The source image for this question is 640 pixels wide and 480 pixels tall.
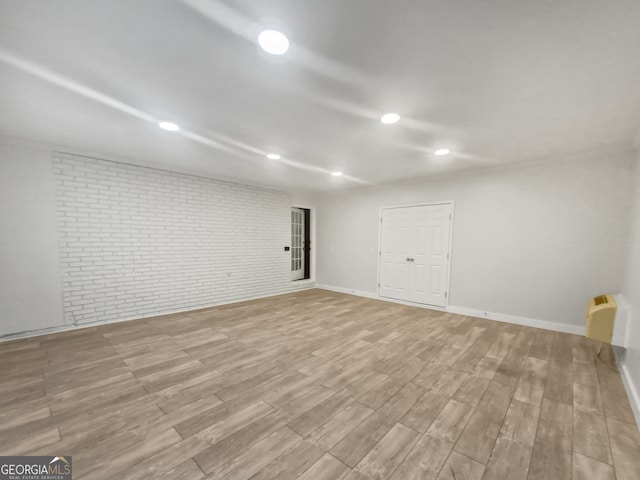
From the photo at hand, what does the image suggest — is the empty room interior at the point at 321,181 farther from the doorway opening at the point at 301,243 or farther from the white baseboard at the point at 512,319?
the doorway opening at the point at 301,243

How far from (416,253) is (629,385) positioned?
3.21 meters

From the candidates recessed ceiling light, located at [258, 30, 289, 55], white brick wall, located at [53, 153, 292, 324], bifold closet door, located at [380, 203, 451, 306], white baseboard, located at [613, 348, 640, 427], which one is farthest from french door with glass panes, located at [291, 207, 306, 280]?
white baseboard, located at [613, 348, 640, 427]

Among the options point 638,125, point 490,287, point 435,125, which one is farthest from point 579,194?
point 435,125

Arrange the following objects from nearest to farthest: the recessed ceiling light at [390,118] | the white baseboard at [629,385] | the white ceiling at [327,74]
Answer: the white ceiling at [327,74] < the white baseboard at [629,385] < the recessed ceiling light at [390,118]

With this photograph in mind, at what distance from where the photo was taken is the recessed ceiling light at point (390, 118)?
2.35 m

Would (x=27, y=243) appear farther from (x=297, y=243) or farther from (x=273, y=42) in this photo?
(x=297, y=243)

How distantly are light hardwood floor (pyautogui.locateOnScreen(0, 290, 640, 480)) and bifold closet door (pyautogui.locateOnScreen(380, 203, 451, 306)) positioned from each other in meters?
1.49

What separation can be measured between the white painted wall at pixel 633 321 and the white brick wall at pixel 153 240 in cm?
561

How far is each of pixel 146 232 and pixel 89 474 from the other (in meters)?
3.63

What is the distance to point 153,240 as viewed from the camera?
14.0 ft

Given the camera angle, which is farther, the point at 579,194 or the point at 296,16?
the point at 579,194

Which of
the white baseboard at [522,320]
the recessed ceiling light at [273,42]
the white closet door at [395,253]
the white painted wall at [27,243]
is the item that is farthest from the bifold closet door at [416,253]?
the white painted wall at [27,243]

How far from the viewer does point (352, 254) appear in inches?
247

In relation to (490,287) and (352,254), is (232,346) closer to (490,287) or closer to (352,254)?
(352,254)
